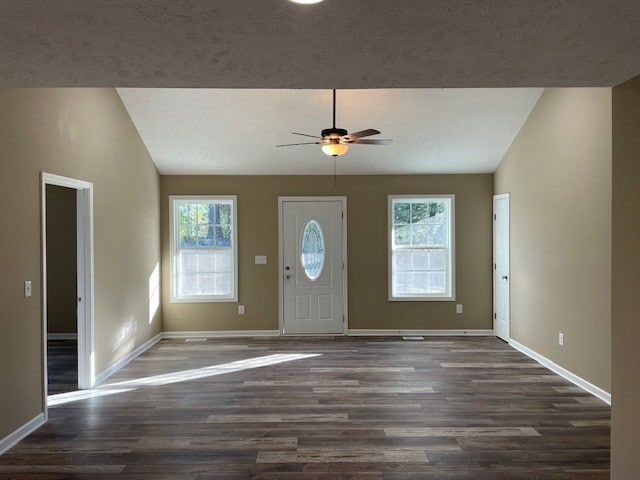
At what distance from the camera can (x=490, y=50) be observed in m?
2.14

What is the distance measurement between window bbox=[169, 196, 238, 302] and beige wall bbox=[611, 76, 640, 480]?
557cm

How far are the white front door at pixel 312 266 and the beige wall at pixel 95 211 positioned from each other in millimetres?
1873

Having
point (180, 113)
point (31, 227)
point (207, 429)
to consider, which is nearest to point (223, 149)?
point (180, 113)

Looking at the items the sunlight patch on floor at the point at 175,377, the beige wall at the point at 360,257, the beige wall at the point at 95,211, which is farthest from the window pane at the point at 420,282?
the beige wall at the point at 95,211

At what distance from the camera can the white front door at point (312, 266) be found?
7520mm

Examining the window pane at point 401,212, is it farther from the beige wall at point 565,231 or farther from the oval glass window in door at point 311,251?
the beige wall at point 565,231

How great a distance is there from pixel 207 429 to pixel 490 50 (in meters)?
3.24

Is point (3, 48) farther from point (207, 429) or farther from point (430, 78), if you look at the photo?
point (207, 429)

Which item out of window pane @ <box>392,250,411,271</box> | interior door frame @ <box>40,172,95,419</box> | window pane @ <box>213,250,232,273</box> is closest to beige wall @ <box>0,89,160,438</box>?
interior door frame @ <box>40,172,95,419</box>

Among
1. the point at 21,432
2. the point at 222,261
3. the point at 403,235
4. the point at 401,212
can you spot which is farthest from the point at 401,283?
the point at 21,432

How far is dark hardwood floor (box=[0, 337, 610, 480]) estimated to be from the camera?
3.22m

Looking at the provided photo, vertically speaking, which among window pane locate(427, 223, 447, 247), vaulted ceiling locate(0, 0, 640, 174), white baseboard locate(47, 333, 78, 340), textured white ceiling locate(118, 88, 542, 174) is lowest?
white baseboard locate(47, 333, 78, 340)

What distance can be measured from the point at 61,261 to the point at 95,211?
9.92ft

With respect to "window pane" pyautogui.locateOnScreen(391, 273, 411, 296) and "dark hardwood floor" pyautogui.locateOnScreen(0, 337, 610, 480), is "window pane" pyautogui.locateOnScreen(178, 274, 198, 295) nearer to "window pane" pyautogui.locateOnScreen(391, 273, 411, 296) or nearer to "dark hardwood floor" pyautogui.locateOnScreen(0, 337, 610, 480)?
"dark hardwood floor" pyautogui.locateOnScreen(0, 337, 610, 480)
